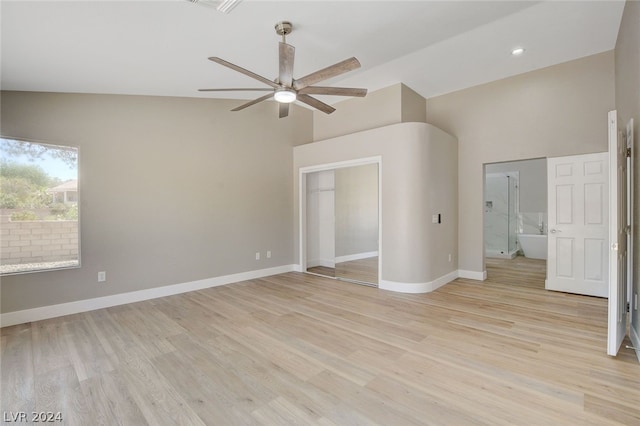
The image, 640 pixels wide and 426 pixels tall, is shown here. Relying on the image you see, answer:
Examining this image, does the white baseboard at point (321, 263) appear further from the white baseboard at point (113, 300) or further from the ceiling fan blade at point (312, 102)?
the ceiling fan blade at point (312, 102)

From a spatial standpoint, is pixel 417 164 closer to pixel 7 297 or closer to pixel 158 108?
pixel 158 108

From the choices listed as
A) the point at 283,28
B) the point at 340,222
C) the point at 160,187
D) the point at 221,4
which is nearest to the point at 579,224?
the point at 340,222

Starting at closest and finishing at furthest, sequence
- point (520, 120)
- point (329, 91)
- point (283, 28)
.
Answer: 1. point (283, 28)
2. point (329, 91)
3. point (520, 120)

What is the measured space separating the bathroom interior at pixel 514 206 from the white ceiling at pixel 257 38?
14.4ft

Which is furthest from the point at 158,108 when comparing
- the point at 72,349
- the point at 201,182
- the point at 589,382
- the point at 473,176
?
the point at 589,382

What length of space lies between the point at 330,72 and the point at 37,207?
3.88m

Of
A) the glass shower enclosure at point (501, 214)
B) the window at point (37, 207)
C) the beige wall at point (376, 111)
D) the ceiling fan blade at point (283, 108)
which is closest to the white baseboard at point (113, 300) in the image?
the window at point (37, 207)

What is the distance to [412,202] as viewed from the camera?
461 centimetres

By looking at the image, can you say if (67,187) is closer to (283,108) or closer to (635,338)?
(283,108)

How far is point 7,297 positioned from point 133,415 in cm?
291

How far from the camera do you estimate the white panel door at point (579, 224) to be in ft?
14.1

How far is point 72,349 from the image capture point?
2875mm

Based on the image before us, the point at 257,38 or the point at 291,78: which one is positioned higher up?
the point at 257,38

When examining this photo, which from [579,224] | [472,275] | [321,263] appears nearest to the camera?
[579,224]
